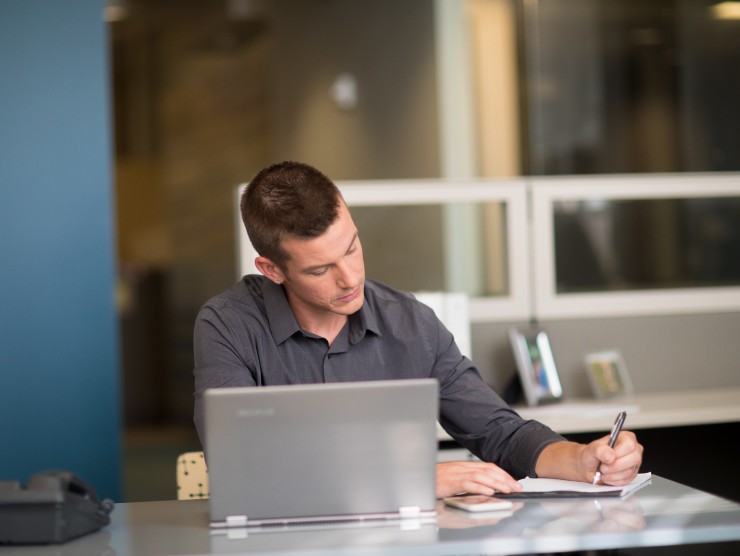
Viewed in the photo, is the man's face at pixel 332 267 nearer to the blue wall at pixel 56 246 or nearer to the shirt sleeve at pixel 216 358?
the shirt sleeve at pixel 216 358

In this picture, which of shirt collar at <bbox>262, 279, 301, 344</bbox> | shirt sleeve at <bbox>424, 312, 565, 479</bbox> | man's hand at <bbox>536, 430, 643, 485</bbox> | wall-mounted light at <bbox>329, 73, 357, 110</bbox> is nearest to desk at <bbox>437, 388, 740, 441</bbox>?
shirt sleeve at <bbox>424, 312, 565, 479</bbox>

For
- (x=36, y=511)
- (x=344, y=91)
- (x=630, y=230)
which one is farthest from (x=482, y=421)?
(x=344, y=91)

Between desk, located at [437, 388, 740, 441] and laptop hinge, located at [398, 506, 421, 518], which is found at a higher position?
laptop hinge, located at [398, 506, 421, 518]

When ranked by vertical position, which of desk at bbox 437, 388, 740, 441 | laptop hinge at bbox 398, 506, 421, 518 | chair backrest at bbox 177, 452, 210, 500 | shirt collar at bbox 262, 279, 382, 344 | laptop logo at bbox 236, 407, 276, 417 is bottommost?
desk at bbox 437, 388, 740, 441

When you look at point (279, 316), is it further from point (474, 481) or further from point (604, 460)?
point (604, 460)

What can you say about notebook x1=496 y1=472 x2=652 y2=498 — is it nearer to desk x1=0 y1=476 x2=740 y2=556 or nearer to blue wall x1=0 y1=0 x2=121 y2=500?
desk x1=0 y1=476 x2=740 y2=556

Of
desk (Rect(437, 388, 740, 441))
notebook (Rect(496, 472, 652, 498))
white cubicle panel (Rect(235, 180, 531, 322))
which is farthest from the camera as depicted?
white cubicle panel (Rect(235, 180, 531, 322))

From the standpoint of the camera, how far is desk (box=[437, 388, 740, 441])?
10.0 ft

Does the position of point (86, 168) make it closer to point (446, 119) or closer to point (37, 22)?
point (37, 22)

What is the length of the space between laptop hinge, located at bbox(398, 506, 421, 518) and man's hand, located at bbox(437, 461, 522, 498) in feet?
0.62

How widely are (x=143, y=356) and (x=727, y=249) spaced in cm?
553

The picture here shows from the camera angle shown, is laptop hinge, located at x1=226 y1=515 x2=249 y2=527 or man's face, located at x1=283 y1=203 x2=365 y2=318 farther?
man's face, located at x1=283 y1=203 x2=365 y2=318

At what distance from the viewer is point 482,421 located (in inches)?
84.9

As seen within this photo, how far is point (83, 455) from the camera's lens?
3586 millimetres
